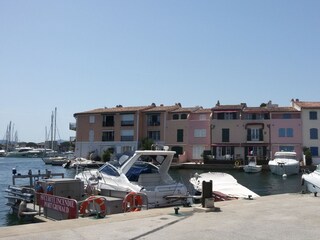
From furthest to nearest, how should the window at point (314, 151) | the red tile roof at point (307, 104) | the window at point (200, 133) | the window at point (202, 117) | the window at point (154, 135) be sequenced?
the window at point (154, 135) → the window at point (202, 117) → the window at point (200, 133) → the red tile roof at point (307, 104) → the window at point (314, 151)

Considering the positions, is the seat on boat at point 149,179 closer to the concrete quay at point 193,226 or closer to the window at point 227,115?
the concrete quay at point 193,226

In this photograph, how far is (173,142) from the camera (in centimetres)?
6681

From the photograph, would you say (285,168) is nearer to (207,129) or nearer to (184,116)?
(207,129)

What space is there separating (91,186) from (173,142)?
156 feet

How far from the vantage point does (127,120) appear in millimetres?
69750

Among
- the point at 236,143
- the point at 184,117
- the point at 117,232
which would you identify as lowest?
the point at 117,232

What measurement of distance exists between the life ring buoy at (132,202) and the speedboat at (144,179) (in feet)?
2.90

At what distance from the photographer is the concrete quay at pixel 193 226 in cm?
938

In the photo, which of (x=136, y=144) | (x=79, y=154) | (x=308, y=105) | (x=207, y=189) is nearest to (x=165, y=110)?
(x=136, y=144)

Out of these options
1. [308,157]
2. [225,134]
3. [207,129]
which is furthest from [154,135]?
[308,157]

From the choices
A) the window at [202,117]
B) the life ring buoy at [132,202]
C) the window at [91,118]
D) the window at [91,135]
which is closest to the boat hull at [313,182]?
the life ring buoy at [132,202]

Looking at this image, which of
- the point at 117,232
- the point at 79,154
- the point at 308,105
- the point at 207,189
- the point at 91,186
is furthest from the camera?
the point at 79,154

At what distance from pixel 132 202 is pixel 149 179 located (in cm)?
319

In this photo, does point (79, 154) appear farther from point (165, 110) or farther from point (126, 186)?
point (126, 186)
